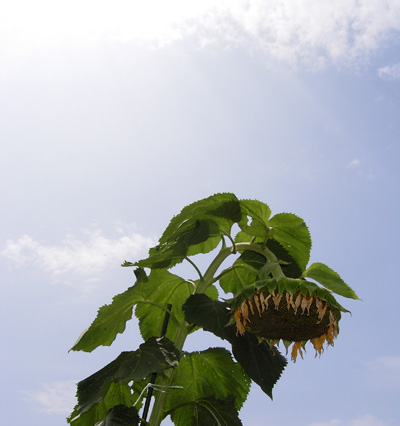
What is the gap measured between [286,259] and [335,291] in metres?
0.73

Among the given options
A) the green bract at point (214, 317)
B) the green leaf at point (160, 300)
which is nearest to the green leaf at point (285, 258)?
the green bract at point (214, 317)

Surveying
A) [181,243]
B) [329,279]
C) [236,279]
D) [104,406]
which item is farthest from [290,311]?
[104,406]

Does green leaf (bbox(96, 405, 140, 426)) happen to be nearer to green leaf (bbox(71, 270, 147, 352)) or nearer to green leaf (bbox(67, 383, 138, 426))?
green leaf (bbox(67, 383, 138, 426))

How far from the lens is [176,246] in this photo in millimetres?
4664

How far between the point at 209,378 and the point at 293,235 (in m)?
1.55

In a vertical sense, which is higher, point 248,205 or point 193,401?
point 248,205

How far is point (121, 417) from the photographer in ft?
13.1

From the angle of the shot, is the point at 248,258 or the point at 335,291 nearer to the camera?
the point at 335,291

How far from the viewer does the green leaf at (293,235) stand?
491 cm

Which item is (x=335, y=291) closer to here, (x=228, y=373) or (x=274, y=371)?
(x=274, y=371)

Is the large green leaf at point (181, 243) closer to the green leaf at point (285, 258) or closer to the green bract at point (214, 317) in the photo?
the green bract at point (214, 317)

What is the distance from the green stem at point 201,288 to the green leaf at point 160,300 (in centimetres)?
38

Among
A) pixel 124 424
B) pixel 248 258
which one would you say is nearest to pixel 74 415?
pixel 124 424

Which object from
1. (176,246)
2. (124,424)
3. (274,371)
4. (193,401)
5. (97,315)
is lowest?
(124,424)
